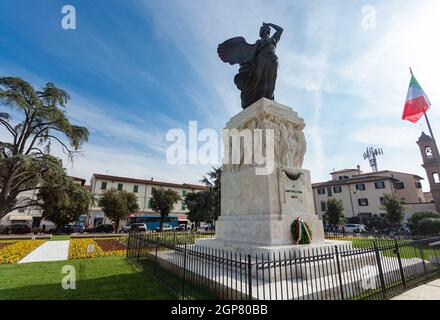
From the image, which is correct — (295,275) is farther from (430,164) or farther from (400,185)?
(400,185)

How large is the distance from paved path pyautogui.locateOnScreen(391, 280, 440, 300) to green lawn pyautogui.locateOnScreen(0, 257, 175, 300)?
5.42 metres

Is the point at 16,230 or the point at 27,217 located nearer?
the point at 16,230

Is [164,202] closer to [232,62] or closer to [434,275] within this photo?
[232,62]

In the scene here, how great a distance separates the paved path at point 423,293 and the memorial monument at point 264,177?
2.28m

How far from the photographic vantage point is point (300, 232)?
22.0 feet

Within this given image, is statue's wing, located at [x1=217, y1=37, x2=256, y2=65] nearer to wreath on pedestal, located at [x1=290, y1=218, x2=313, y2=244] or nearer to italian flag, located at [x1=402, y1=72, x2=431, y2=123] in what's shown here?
wreath on pedestal, located at [x1=290, y1=218, x2=313, y2=244]

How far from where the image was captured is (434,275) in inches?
262

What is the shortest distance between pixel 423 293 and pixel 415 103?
13.0m

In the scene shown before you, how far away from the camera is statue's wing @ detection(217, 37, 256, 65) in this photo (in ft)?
34.9

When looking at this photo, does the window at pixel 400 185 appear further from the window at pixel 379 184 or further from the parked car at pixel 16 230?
the parked car at pixel 16 230

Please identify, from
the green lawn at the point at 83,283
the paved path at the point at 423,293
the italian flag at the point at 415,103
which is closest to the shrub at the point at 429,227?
the italian flag at the point at 415,103

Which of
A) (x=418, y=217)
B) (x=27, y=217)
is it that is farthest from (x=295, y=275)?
(x=27, y=217)

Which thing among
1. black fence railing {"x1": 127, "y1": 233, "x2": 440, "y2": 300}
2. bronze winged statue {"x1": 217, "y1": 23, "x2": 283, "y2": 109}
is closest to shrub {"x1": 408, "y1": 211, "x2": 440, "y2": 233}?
black fence railing {"x1": 127, "y1": 233, "x2": 440, "y2": 300}
